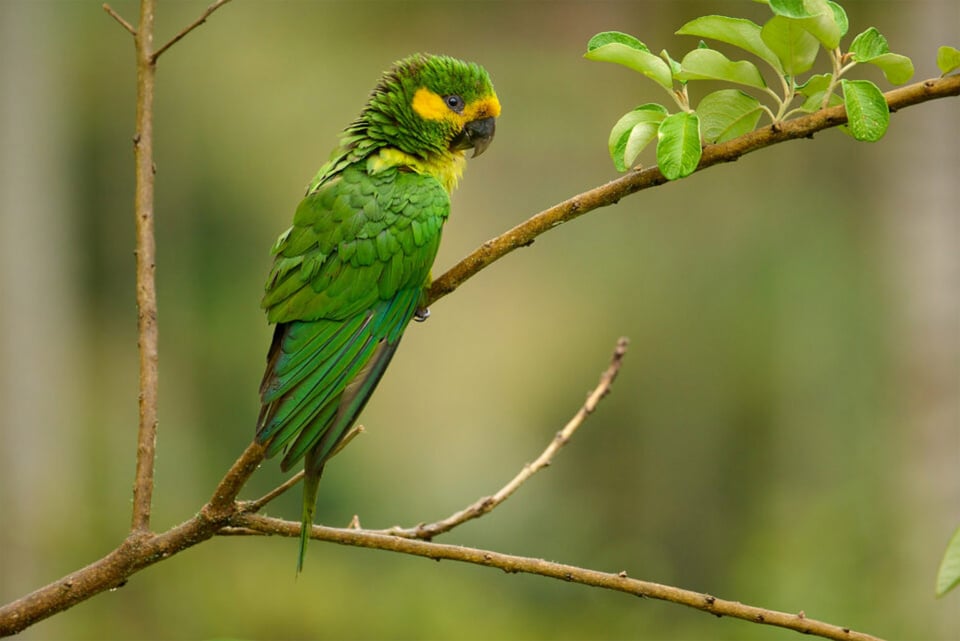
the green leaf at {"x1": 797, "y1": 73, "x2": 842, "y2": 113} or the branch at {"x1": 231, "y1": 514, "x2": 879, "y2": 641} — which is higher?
the green leaf at {"x1": 797, "y1": 73, "x2": 842, "y2": 113}

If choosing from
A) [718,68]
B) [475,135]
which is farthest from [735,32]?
[475,135]

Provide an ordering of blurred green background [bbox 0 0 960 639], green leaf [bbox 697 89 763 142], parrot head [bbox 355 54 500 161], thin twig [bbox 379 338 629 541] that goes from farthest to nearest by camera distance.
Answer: blurred green background [bbox 0 0 960 639] < parrot head [bbox 355 54 500 161] < thin twig [bbox 379 338 629 541] < green leaf [bbox 697 89 763 142]

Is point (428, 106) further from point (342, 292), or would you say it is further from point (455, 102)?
point (342, 292)

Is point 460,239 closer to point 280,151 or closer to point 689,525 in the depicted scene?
point 280,151

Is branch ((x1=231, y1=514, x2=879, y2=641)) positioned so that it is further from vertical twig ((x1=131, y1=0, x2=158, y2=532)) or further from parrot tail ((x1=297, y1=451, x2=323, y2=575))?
vertical twig ((x1=131, y1=0, x2=158, y2=532))

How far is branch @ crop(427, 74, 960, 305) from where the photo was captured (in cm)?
69

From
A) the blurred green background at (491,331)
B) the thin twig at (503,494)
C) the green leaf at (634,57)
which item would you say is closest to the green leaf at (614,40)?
the green leaf at (634,57)

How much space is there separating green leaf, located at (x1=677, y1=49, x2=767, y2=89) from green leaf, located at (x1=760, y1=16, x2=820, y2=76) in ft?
0.07

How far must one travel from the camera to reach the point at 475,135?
4.38 ft

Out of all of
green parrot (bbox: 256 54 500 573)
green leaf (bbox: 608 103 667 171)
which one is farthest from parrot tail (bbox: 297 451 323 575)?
green leaf (bbox: 608 103 667 171)

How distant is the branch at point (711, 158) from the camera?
0.69 metres

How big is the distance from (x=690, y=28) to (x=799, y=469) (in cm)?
260

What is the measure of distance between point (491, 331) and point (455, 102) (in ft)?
6.44

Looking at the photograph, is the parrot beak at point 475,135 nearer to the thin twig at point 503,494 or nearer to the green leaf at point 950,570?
the thin twig at point 503,494
